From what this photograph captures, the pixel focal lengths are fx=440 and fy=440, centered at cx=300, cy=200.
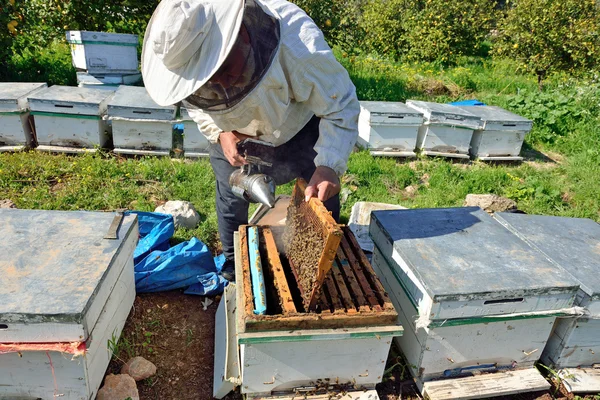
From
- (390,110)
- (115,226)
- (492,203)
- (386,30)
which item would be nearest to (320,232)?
(115,226)

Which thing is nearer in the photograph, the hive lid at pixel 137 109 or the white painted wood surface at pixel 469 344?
the white painted wood surface at pixel 469 344

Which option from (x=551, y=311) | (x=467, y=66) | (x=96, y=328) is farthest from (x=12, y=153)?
(x=467, y=66)

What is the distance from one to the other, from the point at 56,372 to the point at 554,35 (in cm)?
992

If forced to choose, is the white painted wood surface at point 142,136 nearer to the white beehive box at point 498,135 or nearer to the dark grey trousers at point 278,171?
the dark grey trousers at point 278,171

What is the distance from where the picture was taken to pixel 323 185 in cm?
211

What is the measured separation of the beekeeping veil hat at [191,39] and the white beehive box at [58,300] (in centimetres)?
82

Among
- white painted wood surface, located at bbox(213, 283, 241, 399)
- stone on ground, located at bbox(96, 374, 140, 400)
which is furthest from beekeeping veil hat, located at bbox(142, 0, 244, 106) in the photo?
stone on ground, located at bbox(96, 374, 140, 400)

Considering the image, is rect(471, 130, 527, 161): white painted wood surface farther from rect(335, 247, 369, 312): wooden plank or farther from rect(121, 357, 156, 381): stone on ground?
rect(121, 357, 156, 381): stone on ground

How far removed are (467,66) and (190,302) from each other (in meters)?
9.29

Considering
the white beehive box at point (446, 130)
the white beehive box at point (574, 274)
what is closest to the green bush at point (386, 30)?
the white beehive box at point (446, 130)

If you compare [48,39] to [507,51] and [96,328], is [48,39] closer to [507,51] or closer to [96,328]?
[96,328]

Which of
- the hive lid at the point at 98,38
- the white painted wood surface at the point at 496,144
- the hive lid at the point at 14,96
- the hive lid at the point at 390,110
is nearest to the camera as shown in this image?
the hive lid at the point at 14,96

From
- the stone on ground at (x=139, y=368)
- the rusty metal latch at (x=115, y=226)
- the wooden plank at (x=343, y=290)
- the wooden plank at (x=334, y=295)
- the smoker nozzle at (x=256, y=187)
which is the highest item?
the smoker nozzle at (x=256, y=187)

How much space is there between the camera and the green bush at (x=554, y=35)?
8733 millimetres
